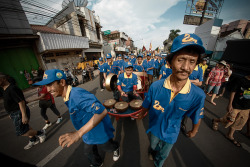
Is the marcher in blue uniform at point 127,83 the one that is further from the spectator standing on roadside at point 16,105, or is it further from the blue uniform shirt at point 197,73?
the spectator standing on roadside at point 16,105

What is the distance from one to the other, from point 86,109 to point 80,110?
0.28 m

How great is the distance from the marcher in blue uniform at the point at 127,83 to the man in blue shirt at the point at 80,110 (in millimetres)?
1810

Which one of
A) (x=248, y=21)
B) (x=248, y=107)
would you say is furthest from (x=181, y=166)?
(x=248, y=21)

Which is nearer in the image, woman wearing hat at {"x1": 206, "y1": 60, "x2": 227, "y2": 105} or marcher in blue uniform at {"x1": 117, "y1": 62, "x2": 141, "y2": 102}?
marcher in blue uniform at {"x1": 117, "y1": 62, "x2": 141, "y2": 102}

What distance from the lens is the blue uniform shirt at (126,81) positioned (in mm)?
Answer: 3502

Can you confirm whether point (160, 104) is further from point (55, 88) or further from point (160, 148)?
point (55, 88)

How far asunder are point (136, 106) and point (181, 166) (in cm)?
180

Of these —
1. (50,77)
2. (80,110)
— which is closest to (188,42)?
(80,110)

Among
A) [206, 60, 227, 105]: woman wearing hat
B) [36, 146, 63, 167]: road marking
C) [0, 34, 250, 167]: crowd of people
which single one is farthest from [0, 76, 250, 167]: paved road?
[206, 60, 227, 105]: woman wearing hat

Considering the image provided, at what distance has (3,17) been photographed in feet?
23.4

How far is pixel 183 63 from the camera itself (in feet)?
3.82

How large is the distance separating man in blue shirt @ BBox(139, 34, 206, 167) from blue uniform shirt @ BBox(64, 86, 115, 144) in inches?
35.5

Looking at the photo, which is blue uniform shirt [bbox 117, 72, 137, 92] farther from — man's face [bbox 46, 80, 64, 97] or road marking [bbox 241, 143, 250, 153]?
road marking [bbox 241, 143, 250, 153]

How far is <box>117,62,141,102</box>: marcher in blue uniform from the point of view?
3.45 m
